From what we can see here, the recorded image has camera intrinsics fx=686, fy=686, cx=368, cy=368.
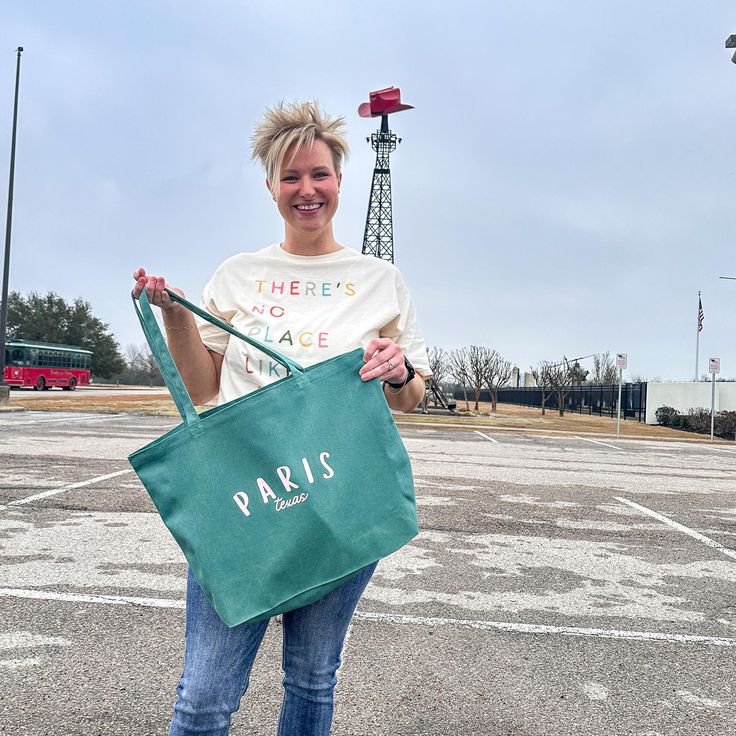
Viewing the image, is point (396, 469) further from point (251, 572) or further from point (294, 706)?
point (294, 706)

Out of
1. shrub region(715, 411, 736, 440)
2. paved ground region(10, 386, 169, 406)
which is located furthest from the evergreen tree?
shrub region(715, 411, 736, 440)

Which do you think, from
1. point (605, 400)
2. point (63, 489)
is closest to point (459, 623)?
point (63, 489)

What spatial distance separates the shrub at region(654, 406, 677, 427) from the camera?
109 ft

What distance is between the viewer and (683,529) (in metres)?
6.93

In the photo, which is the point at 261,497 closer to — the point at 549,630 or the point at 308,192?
the point at 308,192

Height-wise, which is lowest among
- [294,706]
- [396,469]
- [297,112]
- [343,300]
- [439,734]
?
[439,734]

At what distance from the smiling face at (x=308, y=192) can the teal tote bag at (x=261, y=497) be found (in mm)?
560

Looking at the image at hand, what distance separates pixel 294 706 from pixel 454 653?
1.85m

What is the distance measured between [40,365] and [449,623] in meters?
40.6

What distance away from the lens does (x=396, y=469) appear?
175cm

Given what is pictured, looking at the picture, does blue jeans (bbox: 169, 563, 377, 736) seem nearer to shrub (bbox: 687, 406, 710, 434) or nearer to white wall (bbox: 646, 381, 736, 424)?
shrub (bbox: 687, 406, 710, 434)

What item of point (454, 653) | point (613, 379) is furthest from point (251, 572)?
point (613, 379)

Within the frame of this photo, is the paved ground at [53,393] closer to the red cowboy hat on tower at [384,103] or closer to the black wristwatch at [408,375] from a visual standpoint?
the red cowboy hat on tower at [384,103]

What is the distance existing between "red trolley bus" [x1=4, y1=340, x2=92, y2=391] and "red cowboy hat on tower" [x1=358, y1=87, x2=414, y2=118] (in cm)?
2306
